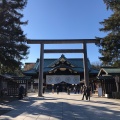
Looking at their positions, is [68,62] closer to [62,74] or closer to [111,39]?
[62,74]

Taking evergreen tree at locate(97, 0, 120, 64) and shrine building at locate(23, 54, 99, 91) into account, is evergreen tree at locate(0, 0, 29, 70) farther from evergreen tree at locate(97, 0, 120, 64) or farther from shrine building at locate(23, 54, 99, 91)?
shrine building at locate(23, 54, 99, 91)

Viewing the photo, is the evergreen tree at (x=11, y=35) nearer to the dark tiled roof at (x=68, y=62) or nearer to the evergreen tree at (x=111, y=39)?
the evergreen tree at (x=111, y=39)

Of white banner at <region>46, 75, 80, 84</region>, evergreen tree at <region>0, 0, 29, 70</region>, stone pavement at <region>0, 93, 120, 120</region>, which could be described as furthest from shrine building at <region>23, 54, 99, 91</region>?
stone pavement at <region>0, 93, 120, 120</region>

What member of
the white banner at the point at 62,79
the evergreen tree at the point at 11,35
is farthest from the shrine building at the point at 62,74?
the evergreen tree at the point at 11,35

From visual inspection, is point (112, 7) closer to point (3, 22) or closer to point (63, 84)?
point (3, 22)

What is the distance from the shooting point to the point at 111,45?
20.2 meters

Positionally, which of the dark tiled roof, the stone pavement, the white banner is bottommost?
the stone pavement

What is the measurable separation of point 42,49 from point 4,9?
40.9 ft

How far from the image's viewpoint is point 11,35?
20.9 metres

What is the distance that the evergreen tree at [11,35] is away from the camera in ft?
66.6

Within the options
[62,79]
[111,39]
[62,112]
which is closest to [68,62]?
[62,79]

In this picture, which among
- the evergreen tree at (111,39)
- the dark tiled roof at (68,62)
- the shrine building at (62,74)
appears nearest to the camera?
the evergreen tree at (111,39)

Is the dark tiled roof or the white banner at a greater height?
the dark tiled roof

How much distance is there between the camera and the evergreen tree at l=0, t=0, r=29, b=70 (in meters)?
20.3
